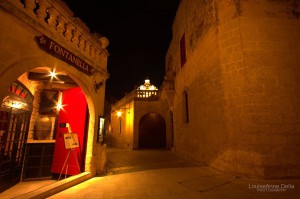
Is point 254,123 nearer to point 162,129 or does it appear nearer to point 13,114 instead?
point 13,114

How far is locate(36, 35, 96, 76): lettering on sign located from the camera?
3783 millimetres

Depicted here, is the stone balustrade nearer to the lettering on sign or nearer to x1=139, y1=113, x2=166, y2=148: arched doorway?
the lettering on sign

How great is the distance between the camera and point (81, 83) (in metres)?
5.16

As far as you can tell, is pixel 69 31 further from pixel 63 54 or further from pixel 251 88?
pixel 251 88

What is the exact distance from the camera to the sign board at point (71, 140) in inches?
194

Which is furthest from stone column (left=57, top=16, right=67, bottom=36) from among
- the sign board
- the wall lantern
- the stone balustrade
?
the sign board

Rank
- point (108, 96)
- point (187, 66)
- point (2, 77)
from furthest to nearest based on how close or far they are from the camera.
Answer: point (108, 96)
point (187, 66)
point (2, 77)

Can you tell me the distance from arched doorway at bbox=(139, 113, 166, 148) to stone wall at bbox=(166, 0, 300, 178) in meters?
7.94

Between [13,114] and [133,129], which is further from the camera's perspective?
[133,129]

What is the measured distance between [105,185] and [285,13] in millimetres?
8221

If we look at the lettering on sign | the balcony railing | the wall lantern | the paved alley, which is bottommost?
the paved alley

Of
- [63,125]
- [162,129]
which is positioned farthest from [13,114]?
[162,129]

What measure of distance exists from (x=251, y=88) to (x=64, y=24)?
6024 millimetres

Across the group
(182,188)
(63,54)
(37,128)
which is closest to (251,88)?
(182,188)
